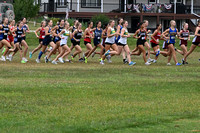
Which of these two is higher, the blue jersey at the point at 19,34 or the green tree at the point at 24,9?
the green tree at the point at 24,9

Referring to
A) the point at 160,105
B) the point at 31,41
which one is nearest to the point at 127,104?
the point at 160,105

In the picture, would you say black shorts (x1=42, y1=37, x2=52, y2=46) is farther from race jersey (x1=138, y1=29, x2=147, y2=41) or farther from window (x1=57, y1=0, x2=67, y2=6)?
window (x1=57, y1=0, x2=67, y2=6)

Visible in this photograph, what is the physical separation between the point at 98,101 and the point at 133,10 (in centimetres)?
4927

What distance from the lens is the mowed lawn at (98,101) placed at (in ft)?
33.0

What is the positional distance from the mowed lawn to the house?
133 ft

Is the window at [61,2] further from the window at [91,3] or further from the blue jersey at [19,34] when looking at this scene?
the blue jersey at [19,34]

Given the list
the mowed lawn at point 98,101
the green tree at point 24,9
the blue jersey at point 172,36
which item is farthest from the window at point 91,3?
the mowed lawn at point 98,101

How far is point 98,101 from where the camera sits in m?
13.1

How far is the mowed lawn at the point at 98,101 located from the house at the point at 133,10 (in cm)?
4052

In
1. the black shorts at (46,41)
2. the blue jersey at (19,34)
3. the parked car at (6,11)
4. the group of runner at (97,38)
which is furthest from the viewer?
the parked car at (6,11)

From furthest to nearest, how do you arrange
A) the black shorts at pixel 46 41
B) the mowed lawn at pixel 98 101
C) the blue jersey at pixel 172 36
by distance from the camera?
the black shorts at pixel 46 41, the blue jersey at pixel 172 36, the mowed lawn at pixel 98 101

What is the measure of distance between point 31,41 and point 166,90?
109 ft

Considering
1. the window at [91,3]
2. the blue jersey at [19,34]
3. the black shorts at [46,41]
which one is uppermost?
the window at [91,3]

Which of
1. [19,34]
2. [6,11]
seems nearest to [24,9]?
[6,11]
